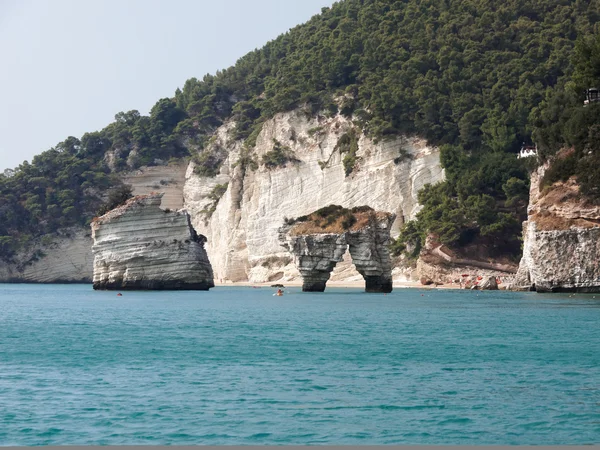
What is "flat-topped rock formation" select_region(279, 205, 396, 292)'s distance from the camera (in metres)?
65.6

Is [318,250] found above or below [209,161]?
below

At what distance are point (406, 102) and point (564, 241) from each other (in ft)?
145

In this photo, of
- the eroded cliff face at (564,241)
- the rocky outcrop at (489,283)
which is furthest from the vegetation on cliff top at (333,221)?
the rocky outcrop at (489,283)

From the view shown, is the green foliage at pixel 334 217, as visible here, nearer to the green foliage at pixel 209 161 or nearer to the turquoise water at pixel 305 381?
the turquoise water at pixel 305 381

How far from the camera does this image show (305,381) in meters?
22.8

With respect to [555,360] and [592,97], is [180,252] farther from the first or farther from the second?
[555,360]

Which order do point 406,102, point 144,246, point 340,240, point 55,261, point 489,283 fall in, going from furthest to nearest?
point 55,261 → point 406,102 → point 489,283 → point 144,246 → point 340,240

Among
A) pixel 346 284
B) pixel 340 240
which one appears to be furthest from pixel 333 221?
pixel 346 284

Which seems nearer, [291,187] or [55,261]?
[291,187]

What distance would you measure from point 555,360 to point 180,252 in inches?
1938

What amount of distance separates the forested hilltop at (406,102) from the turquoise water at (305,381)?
96.6ft

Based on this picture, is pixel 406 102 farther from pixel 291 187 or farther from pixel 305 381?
pixel 305 381

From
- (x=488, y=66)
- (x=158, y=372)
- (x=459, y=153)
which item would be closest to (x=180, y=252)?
(x=459, y=153)

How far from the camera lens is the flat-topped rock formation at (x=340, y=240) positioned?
6556 centimetres
